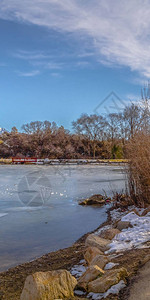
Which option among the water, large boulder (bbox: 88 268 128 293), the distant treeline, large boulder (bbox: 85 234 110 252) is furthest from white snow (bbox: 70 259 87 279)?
the distant treeline

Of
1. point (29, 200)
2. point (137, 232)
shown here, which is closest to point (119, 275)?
point (137, 232)

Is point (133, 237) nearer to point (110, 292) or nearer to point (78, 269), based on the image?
point (78, 269)

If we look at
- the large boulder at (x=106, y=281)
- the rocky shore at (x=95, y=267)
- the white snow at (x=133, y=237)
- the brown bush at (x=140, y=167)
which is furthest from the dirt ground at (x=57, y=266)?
the brown bush at (x=140, y=167)

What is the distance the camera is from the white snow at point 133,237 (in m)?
4.96

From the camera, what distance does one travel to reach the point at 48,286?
10.1 ft

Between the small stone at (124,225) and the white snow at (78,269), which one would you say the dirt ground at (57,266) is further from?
the small stone at (124,225)

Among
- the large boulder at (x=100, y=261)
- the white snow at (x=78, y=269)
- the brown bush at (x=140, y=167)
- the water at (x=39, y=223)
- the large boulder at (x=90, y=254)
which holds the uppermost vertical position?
the brown bush at (x=140, y=167)

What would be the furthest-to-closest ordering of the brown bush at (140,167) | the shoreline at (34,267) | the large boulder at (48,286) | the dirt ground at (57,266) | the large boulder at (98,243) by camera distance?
the brown bush at (140,167), the large boulder at (98,243), the shoreline at (34,267), the dirt ground at (57,266), the large boulder at (48,286)

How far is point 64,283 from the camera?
326 cm

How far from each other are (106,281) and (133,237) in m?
2.24

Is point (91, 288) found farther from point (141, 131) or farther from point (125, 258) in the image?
point (141, 131)

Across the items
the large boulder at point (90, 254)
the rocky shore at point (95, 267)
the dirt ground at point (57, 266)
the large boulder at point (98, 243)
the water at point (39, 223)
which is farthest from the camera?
the water at point (39, 223)

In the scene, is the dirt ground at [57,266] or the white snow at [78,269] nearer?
the dirt ground at [57,266]

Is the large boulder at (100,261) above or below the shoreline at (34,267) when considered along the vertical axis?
above
